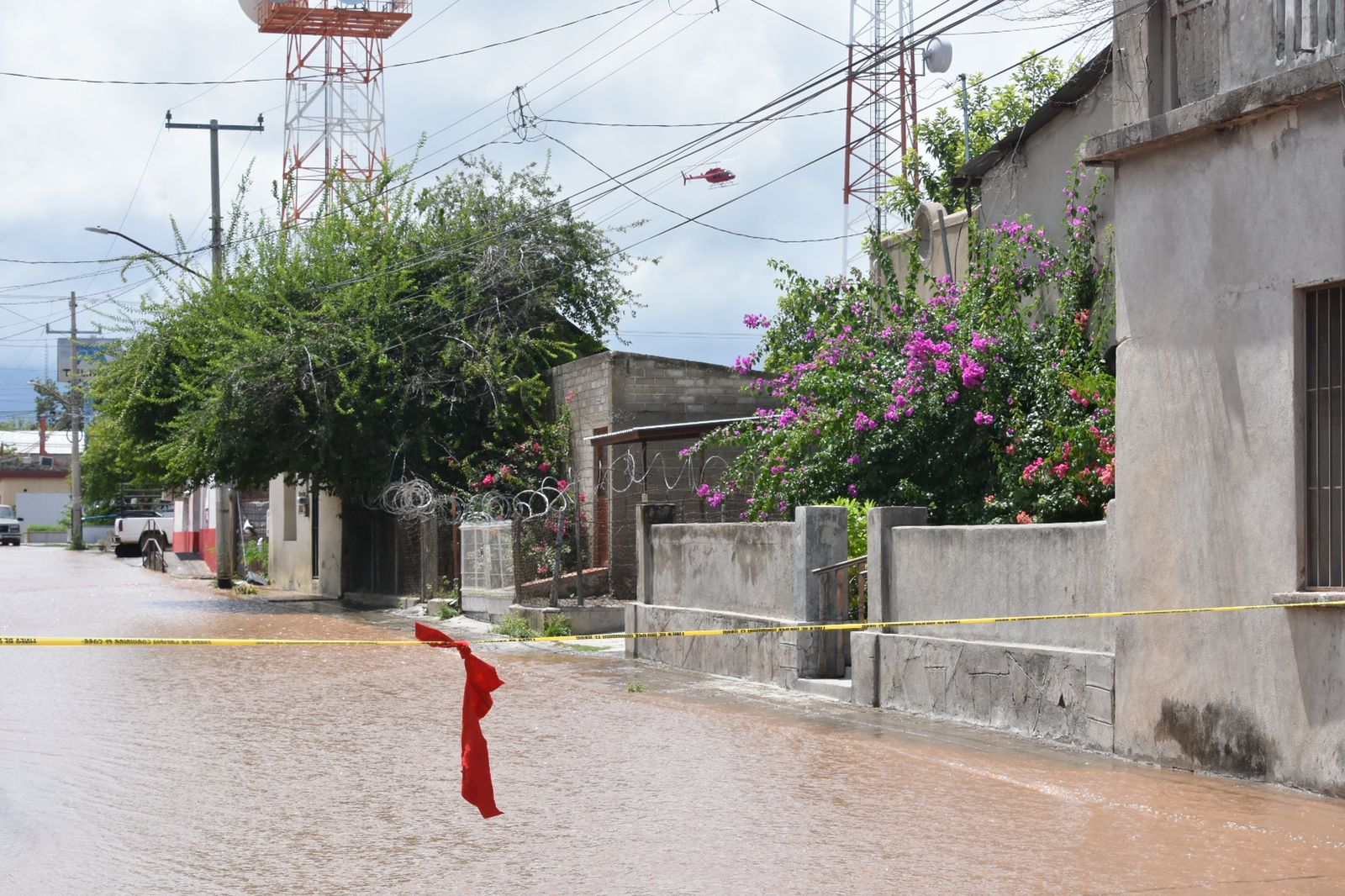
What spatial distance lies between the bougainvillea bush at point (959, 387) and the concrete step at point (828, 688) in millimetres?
2362

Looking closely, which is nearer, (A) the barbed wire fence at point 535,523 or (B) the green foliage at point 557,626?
Result: (B) the green foliage at point 557,626

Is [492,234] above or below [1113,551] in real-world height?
above

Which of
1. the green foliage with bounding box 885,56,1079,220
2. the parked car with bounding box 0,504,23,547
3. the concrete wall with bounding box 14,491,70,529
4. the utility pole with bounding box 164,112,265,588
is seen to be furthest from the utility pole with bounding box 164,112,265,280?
the concrete wall with bounding box 14,491,70,529

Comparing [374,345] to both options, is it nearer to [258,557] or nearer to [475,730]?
[258,557]

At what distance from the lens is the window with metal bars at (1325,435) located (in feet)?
29.7

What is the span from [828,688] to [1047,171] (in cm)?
765

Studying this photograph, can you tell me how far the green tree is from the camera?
1070 inches

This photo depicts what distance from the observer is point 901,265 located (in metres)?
Result: 21.5

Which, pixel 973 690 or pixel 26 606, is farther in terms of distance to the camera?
pixel 26 606

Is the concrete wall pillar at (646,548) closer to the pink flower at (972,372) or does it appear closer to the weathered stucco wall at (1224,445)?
the pink flower at (972,372)

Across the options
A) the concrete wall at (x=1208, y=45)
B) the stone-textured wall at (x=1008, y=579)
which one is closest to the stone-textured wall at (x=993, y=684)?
the stone-textured wall at (x=1008, y=579)

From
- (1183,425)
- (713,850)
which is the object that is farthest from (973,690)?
Answer: (713,850)

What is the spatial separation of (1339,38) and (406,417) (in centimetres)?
2087

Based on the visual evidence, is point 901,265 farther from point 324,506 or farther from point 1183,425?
point 324,506
